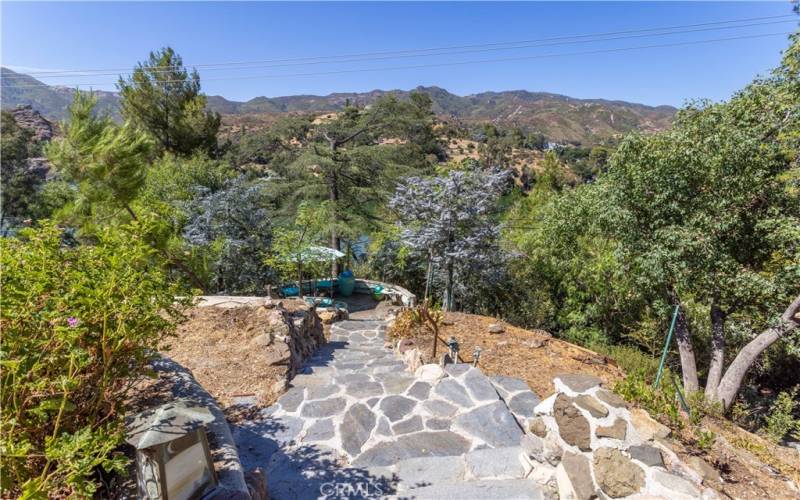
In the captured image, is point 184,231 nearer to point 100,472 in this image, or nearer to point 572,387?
point 100,472

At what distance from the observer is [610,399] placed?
8.35 feet

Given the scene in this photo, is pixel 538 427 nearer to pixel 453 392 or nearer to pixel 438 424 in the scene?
pixel 438 424

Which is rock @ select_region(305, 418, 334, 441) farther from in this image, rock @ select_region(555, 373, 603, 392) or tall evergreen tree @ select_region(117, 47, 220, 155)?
tall evergreen tree @ select_region(117, 47, 220, 155)

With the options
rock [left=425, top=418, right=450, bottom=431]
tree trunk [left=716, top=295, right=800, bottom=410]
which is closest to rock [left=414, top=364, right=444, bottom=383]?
rock [left=425, top=418, right=450, bottom=431]

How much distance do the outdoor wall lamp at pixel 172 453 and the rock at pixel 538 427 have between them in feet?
7.40

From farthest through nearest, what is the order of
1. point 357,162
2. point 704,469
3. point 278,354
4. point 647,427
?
point 357,162, point 278,354, point 647,427, point 704,469

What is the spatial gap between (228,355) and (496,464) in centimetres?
354

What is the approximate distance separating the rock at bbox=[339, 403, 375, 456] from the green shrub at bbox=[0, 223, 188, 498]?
1825 mm

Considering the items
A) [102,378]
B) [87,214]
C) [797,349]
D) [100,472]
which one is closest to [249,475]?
[100,472]

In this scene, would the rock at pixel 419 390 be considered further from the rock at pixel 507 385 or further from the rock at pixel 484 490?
the rock at pixel 484 490

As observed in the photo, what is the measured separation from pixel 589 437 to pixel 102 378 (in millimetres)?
2977

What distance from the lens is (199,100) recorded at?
604 inches

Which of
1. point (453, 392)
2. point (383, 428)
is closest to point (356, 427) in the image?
point (383, 428)

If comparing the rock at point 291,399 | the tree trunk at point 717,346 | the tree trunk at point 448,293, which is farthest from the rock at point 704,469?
the tree trunk at point 448,293
